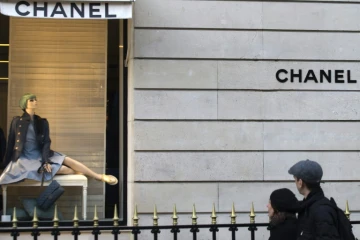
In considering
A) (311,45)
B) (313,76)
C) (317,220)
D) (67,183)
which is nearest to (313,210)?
(317,220)

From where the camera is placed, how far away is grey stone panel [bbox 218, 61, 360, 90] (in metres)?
9.38

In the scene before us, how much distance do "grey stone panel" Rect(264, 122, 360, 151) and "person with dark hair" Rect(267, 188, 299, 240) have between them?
359cm

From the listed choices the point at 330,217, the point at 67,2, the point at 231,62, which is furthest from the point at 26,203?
the point at 330,217

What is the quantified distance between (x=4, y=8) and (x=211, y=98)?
3.16 metres

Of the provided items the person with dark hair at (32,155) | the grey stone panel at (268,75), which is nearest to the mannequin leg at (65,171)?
the person with dark hair at (32,155)

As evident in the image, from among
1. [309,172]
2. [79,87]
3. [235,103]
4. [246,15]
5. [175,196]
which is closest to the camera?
[309,172]

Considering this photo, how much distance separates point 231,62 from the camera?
30.9 ft

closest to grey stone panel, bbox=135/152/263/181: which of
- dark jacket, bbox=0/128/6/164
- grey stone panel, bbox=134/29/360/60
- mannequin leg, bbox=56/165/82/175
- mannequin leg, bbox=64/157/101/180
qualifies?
mannequin leg, bbox=64/157/101/180

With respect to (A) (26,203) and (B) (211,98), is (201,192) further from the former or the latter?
(A) (26,203)

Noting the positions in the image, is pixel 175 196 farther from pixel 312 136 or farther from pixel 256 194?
pixel 312 136

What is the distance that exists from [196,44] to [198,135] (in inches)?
53.1

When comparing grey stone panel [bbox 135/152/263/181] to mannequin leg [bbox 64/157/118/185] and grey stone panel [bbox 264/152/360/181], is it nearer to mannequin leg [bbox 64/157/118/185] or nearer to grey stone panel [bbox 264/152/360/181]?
grey stone panel [bbox 264/152/360/181]

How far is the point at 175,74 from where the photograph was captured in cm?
930

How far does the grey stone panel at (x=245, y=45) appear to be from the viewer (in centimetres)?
931
